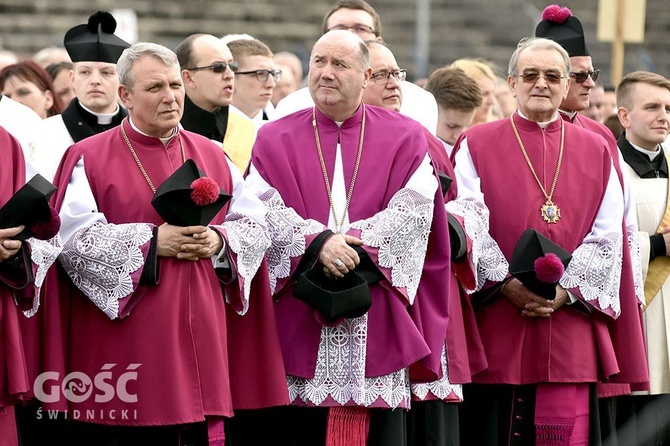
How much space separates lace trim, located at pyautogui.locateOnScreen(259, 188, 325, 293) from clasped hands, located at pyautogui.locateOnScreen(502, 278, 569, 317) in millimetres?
1274

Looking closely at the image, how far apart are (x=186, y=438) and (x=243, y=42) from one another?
3.44m

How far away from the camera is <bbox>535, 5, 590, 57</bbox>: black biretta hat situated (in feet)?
29.0

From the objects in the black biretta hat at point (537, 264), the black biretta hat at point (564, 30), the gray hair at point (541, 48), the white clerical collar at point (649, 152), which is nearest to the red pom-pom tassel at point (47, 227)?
the black biretta hat at point (537, 264)

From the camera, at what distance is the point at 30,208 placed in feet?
21.1

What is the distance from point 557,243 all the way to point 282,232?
1633 millimetres

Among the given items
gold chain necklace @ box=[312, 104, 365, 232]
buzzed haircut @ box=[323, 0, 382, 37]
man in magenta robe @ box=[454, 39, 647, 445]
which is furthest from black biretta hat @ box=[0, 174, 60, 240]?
buzzed haircut @ box=[323, 0, 382, 37]

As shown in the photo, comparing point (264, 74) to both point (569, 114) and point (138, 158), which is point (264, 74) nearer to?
point (569, 114)

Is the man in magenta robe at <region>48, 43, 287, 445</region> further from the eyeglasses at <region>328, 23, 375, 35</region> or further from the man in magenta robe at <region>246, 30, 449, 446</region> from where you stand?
the eyeglasses at <region>328, 23, 375, 35</region>

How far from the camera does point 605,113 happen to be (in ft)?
38.0

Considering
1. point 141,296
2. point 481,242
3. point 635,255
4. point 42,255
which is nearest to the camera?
point 42,255

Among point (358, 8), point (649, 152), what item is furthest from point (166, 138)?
point (649, 152)

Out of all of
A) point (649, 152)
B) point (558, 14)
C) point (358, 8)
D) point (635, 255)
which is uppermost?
point (358, 8)

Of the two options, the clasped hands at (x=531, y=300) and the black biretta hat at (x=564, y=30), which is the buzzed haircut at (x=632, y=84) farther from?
the clasped hands at (x=531, y=300)

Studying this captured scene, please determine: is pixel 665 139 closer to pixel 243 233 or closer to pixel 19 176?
pixel 243 233
